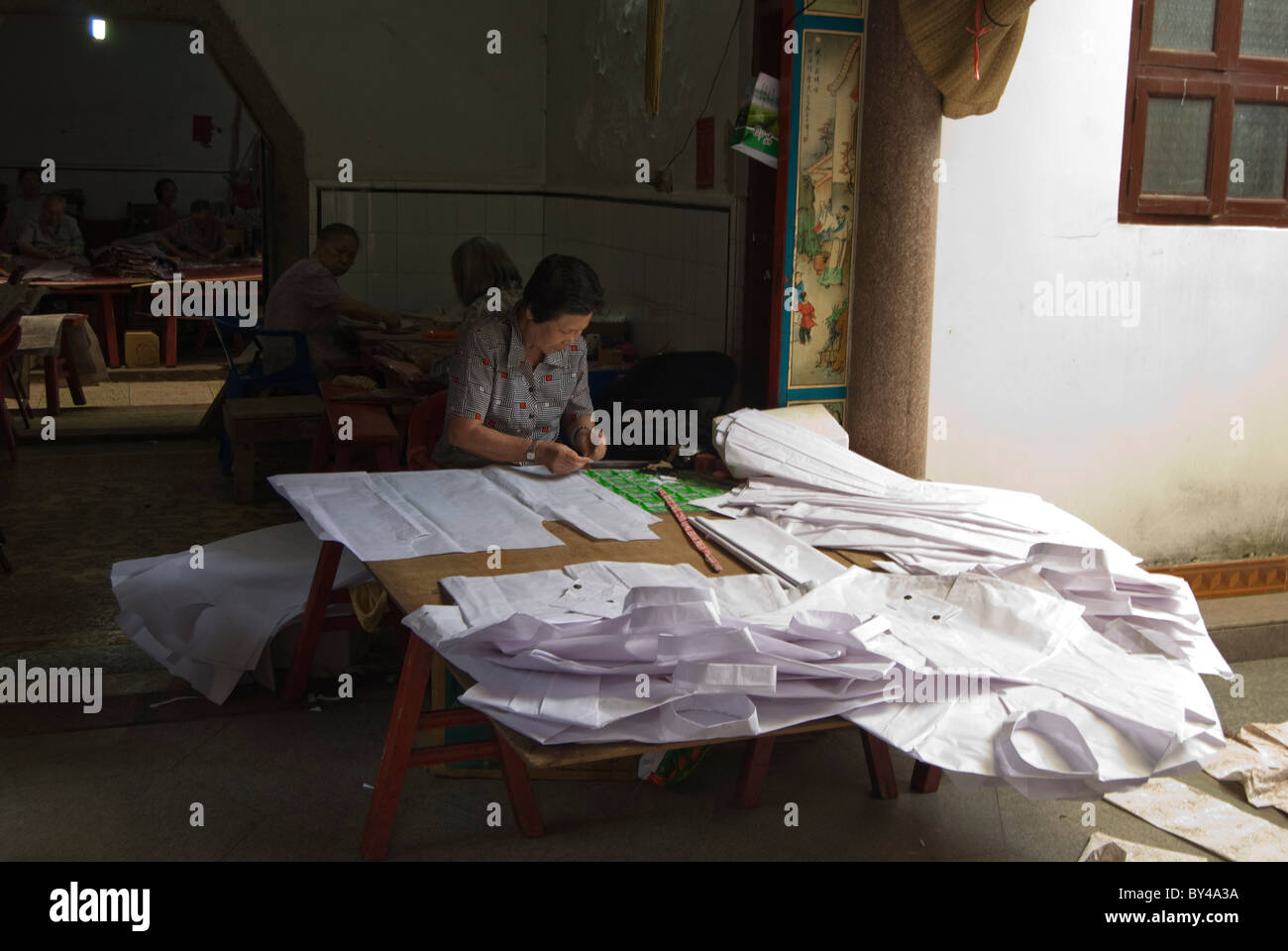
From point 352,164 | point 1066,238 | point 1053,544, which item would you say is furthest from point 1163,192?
point 352,164

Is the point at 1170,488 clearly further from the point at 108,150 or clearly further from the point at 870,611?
the point at 108,150

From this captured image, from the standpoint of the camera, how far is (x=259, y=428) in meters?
6.56

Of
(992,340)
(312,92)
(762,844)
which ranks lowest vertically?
(762,844)

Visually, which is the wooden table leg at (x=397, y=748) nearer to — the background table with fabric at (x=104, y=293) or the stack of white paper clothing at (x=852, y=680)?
the stack of white paper clothing at (x=852, y=680)

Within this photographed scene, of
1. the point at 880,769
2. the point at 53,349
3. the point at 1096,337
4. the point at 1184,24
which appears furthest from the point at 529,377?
the point at 53,349

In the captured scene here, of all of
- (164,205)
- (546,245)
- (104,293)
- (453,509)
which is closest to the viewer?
(453,509)

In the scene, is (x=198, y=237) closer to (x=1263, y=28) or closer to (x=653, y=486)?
(x=653, y=486)

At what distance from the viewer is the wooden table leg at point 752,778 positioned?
343cm

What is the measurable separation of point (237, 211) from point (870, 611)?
12.3 metres

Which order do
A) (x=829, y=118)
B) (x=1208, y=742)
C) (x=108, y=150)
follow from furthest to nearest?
1. (x=108, y=150)
2. (x=829, y=118)
3. (x=1208, y=742)

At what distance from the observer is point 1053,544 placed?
9.40ft

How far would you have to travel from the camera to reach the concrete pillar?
4.11m

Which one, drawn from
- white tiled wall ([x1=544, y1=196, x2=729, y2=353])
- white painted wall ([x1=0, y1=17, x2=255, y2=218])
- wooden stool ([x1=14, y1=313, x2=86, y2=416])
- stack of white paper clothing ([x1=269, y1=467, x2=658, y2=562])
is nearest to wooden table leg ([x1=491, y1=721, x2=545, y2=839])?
stack of white paper clothing ([x1=269, y1=467, x2=658, y2=562])

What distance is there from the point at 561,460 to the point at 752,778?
1.10m
